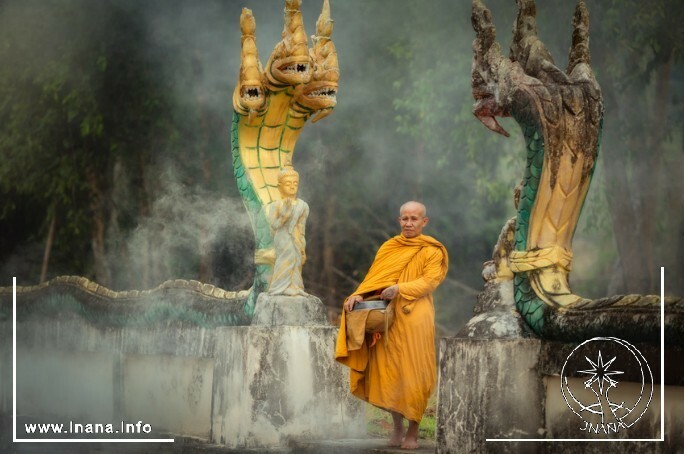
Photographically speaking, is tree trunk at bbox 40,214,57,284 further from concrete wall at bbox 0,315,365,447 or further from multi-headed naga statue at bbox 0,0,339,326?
multi-headed naga statue at bbox 0,0,339,326

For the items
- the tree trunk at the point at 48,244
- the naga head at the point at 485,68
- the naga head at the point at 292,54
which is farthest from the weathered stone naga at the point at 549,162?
the tree trunk at the point at 48,244

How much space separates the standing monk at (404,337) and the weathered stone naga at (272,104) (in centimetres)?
139

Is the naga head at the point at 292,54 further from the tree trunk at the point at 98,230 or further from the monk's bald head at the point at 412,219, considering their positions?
the tree trunk at the point at 98,230

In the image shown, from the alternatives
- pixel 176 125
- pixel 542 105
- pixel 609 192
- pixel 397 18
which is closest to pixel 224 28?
pixel 176 125

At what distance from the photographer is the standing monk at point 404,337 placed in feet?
29.2

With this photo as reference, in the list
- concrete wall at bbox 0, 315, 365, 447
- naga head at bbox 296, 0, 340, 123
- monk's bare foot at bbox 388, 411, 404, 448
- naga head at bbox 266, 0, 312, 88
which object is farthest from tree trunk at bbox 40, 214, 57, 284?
monk's bare foot at bbox 388, 411, 404, 448

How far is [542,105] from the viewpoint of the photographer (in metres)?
8.02

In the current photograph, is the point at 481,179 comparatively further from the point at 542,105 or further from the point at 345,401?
the point at 542,105

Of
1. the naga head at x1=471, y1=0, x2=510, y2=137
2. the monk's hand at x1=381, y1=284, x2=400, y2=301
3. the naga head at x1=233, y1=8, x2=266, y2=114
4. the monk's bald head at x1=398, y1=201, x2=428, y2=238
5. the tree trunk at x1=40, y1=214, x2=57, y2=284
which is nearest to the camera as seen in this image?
the naga head at x1=471, y1=0, x2=510, y2=137

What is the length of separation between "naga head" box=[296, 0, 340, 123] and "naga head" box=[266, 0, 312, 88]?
4.9 inches

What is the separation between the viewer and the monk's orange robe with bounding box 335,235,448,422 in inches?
351

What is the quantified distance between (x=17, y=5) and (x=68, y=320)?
12.8ft

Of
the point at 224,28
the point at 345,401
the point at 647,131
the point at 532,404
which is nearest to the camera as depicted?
the point at 532,404

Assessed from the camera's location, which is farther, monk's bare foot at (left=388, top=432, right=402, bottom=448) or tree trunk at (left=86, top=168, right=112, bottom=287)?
tree trunk at (left=86, top=168, right=112, bottom=287)
